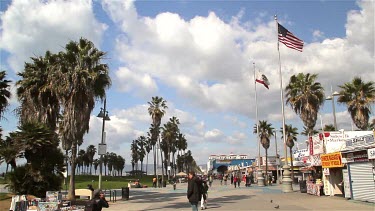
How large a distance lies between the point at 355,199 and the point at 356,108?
14.3 meters

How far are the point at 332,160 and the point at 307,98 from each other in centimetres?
1371

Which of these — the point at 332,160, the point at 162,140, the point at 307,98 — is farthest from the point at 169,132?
the point at 332,160

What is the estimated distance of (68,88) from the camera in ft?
76.8

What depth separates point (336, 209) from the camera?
15484 mm

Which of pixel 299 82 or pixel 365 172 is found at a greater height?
pixel 299 82

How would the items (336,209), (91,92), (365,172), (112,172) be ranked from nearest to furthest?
(336,209) < (365,172) < (91,92) < (112,172)

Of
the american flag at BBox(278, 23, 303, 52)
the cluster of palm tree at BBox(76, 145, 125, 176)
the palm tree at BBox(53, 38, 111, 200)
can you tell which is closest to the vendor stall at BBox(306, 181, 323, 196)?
the american flag at BBox(278, 23, 303, 52)

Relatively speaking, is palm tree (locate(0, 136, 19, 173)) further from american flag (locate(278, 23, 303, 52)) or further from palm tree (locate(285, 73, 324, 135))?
palm tree (locate(285, 73, 324, 135))

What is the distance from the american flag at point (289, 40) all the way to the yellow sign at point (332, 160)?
8568 millimetres

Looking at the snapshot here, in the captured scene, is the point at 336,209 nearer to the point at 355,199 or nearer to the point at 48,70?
the point at 355,199

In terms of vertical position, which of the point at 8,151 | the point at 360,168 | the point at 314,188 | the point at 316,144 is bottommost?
the point at 314,188

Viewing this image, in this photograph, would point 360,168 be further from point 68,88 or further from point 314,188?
point 68,88

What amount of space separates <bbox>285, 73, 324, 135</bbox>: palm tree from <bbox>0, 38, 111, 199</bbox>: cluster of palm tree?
1851cm

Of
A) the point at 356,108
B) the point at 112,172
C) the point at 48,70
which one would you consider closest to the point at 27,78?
the point at 48,70
